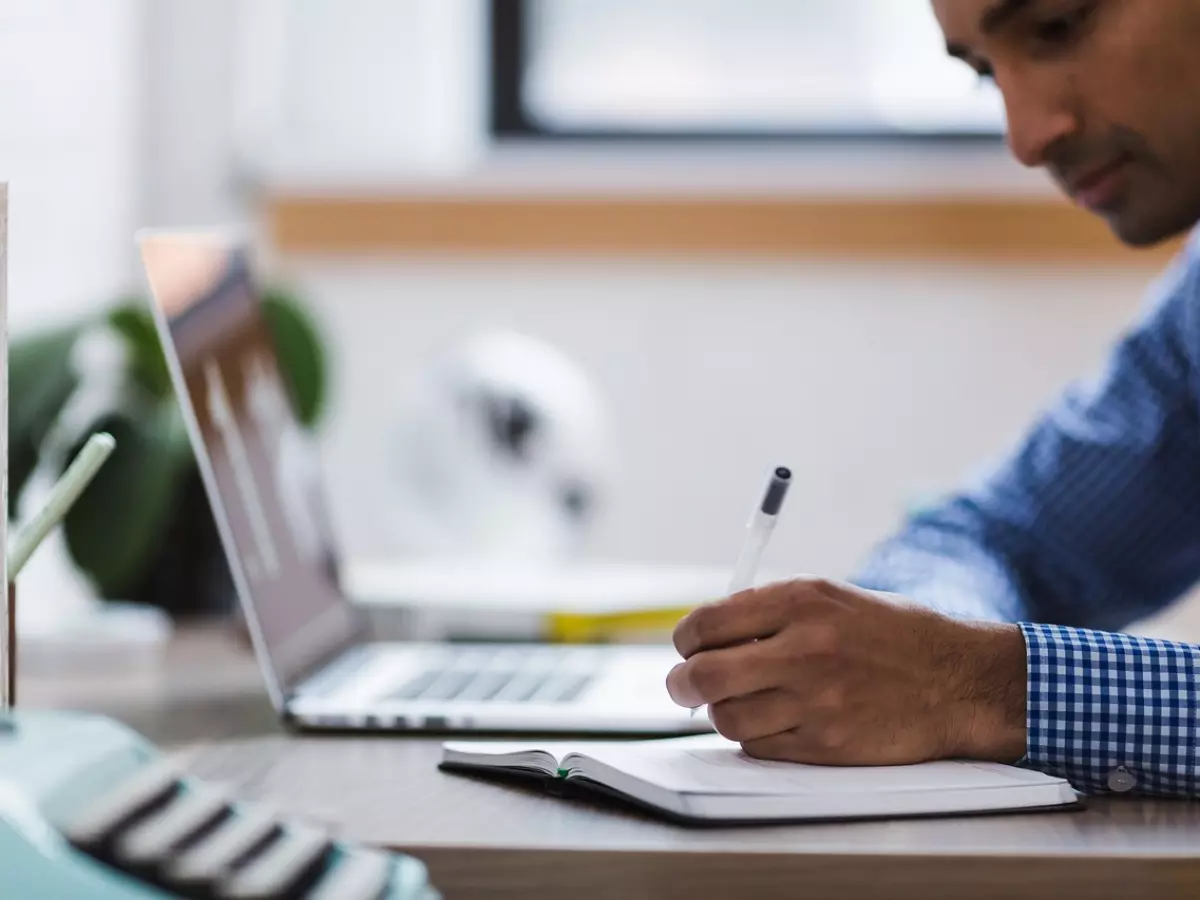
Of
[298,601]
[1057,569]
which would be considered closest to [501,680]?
[298,601]

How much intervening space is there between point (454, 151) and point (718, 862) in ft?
5.96

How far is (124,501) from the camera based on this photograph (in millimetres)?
1242

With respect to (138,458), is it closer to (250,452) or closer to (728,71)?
(250,452)

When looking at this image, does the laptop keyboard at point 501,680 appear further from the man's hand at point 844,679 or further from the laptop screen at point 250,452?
the man's hand at point 844,679

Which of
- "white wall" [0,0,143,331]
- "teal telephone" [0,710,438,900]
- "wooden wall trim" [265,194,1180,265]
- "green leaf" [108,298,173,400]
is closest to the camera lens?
"teal telephone" [0,710,438,900]

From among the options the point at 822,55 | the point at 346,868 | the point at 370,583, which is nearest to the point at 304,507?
the point at 370,583

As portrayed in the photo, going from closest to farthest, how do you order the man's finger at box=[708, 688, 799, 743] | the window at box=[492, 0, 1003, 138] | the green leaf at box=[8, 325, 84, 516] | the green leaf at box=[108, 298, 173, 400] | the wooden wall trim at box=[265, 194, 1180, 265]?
the man's finger at box=[708, 688, 799, 743], the green leaf at box=[8, 325, 84, 516], the green leaf at box=[108, 298, 173, 400], the wooden wall trim at box=[265, 194, 1180, 265], the window at box=[492, 0, 1003, 138]

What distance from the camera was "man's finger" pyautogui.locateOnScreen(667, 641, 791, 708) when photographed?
694 millimetres

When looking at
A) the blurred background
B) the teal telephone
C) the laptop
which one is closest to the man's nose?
the laptop

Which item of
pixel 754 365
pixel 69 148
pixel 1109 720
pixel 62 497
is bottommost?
pixel 754 365

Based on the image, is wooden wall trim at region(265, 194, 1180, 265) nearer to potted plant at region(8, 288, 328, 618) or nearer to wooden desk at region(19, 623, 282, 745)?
potted plant at region(8, 288, 328, 618)

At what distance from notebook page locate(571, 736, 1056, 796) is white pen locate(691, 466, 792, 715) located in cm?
10

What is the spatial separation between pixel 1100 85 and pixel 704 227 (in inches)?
42.8

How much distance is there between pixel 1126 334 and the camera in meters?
1.30
